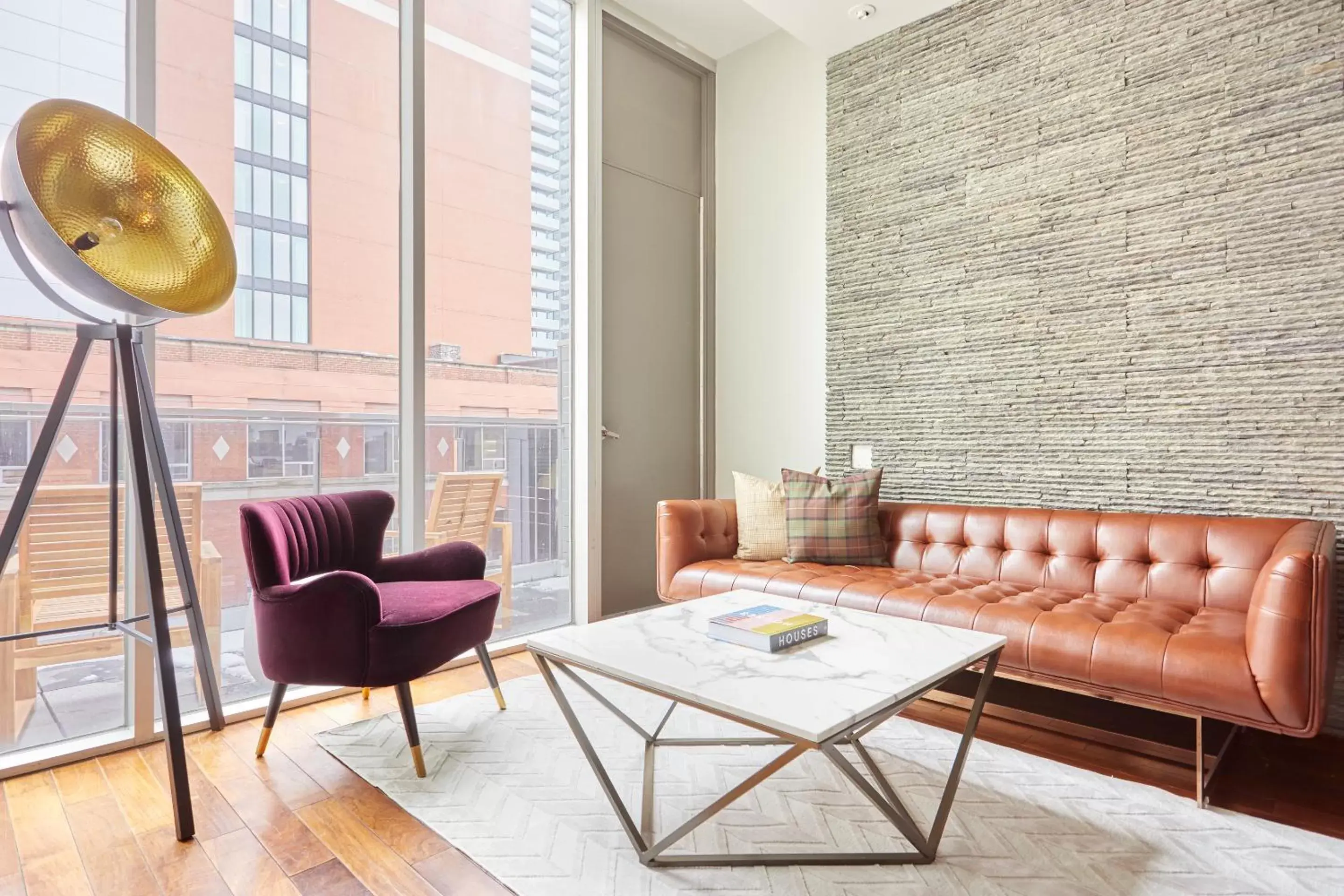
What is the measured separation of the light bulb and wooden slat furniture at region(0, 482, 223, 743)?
83cm

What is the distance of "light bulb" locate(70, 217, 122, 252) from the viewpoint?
174 centimetres

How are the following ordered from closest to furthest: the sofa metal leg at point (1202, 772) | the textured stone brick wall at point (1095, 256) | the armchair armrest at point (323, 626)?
the sofa metal leg at point (1202, 772), the armchair armrest at point (323, 626), the textured stone brick wall at point (1095, 256)

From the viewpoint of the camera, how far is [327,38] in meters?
2.77

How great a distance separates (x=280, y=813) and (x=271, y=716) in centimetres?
42

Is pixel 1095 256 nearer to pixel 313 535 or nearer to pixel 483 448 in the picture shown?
pixel 483 448

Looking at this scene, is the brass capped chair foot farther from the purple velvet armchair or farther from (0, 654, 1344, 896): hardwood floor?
(0, 654, 1344, 896): hardwood floor

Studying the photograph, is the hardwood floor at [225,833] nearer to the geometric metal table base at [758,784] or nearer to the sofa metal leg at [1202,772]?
the geometric metal table base at [758,784]

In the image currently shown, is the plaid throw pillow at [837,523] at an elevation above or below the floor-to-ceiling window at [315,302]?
below

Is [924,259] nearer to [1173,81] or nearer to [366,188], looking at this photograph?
[1173,81]

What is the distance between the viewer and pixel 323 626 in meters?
2.00

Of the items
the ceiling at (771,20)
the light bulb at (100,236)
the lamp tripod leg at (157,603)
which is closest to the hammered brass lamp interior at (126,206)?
the light bulb at (100,236)

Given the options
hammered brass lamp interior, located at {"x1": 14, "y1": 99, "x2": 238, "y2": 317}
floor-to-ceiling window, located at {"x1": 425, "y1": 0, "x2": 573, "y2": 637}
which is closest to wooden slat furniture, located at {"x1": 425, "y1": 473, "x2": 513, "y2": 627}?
floor-to-ceiling window, located at {"x1": 425, "y1": 0, "x2": 573, "y2": 637}

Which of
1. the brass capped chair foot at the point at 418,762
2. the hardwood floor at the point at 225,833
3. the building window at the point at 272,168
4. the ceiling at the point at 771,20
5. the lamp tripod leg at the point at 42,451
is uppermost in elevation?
the ceiling at the point at 771,20

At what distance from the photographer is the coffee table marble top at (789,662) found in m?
1.36
